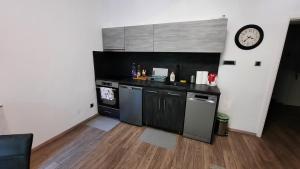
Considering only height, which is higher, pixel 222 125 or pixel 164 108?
pixel 164 108

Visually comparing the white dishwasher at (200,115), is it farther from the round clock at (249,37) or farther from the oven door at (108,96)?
the oven door at (108,96)

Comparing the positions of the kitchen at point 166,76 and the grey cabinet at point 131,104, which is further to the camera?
the grey cabinet at point 131,104

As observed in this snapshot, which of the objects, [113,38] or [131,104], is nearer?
[131,104]

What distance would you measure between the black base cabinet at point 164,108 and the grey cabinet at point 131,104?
0.13m

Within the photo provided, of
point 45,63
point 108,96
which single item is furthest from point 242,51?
point 45,63

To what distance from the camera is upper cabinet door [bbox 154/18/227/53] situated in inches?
87.3

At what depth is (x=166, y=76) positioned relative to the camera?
3.02 meters

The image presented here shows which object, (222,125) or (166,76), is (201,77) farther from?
(222,125)

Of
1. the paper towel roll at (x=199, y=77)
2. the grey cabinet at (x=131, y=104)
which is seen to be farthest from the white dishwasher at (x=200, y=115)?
the grey cabinet at (x=131, y=104)

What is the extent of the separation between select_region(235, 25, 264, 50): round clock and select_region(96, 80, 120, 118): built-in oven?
8.19 feet

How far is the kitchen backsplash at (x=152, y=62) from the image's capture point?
2693 mm

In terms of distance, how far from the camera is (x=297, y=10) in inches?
81.1

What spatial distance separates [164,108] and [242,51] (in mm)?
1756

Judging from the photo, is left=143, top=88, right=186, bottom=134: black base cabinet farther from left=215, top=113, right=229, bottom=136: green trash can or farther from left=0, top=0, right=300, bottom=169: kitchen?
left=215, top=113, right=229, bottom=136: green trash can
